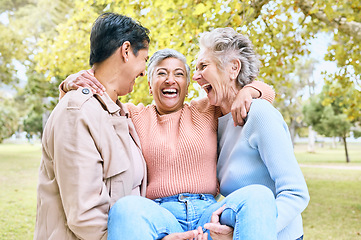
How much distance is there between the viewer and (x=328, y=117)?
21.5 meters

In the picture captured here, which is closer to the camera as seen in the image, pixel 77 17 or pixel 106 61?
pixel 106 61

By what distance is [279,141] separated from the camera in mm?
2162

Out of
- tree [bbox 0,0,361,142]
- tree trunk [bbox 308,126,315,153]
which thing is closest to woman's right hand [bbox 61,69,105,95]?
tree [bbox 0,0,361,142]

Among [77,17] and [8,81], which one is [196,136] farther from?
[8,81]

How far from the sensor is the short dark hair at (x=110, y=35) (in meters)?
2.25

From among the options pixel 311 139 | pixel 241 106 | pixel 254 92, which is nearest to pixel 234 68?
pixel 254 92

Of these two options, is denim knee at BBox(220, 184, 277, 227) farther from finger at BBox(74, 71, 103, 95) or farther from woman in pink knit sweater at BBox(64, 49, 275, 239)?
finger at BBox(74, 71, 103, 95)

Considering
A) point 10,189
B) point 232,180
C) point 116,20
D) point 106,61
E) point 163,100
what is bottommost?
point 10,189

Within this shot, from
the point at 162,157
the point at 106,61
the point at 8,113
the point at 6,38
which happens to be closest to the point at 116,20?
the point at 106,61

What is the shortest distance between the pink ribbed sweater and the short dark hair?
57 cm

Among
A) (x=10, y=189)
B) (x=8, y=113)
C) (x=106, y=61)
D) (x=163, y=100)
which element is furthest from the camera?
(x=8, y=113)

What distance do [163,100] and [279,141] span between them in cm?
92

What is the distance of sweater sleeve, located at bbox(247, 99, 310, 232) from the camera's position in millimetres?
2080

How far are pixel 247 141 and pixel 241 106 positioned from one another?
0.21 metres
